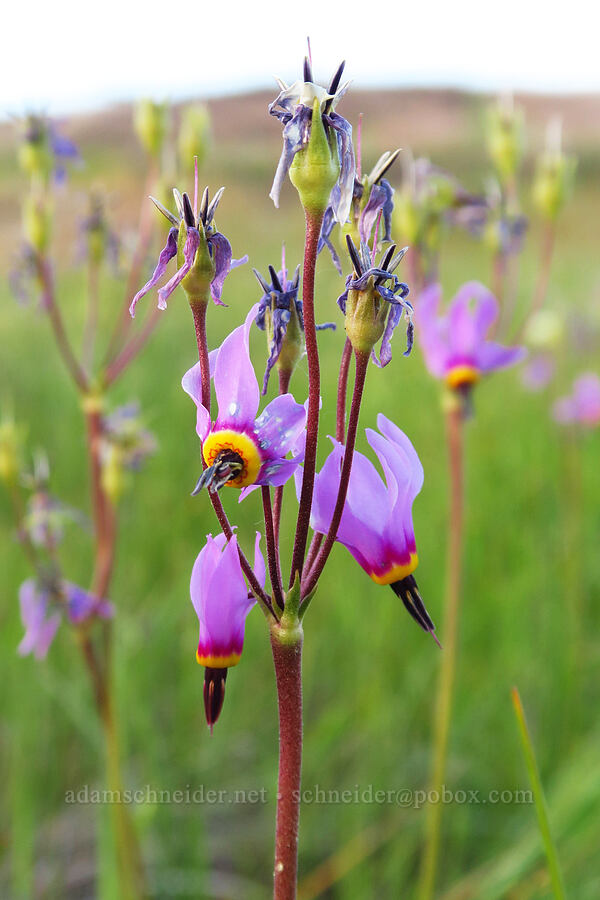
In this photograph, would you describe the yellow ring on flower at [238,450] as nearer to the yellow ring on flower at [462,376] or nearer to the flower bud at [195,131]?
the yellow ring on flower at [462,376]

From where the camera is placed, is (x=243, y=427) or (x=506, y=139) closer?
(x=243, y=427)

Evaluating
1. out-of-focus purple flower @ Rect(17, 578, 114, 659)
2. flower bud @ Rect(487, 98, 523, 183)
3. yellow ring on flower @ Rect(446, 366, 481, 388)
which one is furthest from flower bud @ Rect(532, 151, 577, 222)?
out-of-focus purple flower @ Rect(17, 578, 114, 659)

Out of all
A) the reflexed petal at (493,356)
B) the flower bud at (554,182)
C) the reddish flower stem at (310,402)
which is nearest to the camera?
the reddish flower stem at (310,402)

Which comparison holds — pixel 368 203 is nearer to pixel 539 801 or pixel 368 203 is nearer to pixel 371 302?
pixel 371 302

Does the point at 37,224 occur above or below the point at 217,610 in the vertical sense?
above

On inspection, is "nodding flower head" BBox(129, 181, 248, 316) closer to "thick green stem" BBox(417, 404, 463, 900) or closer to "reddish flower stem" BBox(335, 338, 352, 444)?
"reddish flower stem" BBox(335, 338, 352, 444)

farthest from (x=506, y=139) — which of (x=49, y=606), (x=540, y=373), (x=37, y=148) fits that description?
(x=540, y=373)

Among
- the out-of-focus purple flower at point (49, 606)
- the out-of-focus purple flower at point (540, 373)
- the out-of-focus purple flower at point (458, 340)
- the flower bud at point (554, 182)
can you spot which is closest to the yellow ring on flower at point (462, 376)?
the out-of-focus purple flower at point (458, 340)
